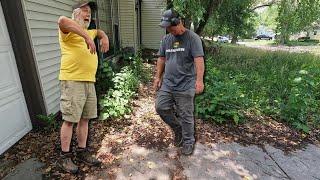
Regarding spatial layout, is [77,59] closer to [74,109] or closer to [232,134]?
[74,109]

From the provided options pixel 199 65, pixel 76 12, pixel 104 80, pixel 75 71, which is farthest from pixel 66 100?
pixel 104 80

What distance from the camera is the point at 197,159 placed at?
3504 mm

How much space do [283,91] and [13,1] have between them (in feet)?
19.2

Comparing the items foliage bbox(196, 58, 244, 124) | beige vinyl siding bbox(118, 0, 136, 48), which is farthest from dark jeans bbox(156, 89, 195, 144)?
beige vinyl siding bbox(118, 0, 136, 48)

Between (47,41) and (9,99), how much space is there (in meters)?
1.26

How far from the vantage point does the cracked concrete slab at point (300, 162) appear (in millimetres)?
3262

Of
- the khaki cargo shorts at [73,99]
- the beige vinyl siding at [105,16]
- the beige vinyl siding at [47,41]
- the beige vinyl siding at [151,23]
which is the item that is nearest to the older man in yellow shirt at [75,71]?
the khaki cargo shorts at [73,99]

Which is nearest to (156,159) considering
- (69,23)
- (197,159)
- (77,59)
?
(197,159)

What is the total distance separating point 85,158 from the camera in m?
3.20

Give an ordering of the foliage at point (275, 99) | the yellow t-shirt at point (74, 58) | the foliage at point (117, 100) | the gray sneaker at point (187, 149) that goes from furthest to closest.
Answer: the foliage at point (275, 99) → the foliage at point (117, 100) → the gray sneaker at point (187, 149) → the yellow t-shirt at point (74, 58)

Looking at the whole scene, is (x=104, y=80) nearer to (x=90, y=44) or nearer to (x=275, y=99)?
(x=90, y=44)

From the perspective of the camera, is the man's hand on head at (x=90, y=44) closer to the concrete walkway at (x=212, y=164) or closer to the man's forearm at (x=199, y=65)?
the man's forearm at (x=199, y=65)

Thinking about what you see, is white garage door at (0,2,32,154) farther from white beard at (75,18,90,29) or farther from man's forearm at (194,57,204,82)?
man's forearm at (194,57,204,82)

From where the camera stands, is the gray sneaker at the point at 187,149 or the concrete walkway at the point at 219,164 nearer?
the concrete walkway at the point at 219,164
